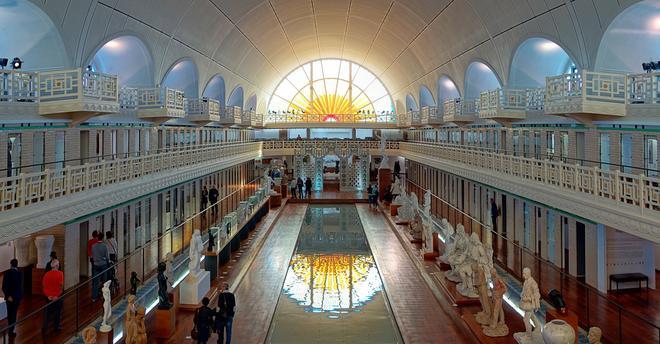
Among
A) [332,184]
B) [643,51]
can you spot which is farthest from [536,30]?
[332,184]

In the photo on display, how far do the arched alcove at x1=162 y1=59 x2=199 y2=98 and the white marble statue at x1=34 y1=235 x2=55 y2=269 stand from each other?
15.5 metres

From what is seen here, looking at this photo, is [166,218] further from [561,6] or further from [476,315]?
[561,6]

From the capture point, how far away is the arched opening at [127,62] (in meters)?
21.5

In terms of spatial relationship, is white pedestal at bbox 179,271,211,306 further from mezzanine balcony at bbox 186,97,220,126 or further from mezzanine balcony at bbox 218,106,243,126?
mezzanine balcony at bbox 218,106,243,126

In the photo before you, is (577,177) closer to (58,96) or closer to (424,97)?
(58,96)

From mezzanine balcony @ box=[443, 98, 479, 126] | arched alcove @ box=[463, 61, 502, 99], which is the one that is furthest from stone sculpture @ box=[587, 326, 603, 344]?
arched alcove @ box=[463, 61, 502, 99]

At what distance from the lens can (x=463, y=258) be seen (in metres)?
14.7

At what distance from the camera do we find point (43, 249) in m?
15.0

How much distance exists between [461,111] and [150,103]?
16.3 metres

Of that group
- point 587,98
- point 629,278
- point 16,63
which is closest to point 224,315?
point 16,63

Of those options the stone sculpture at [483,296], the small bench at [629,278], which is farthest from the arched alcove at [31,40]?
the small bench at [629,278]

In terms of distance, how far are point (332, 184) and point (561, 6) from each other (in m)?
33.9

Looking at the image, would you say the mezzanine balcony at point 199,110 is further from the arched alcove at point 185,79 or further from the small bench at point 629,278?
the small bench at point 629,278

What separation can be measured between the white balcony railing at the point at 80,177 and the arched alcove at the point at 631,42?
14.4 meters
